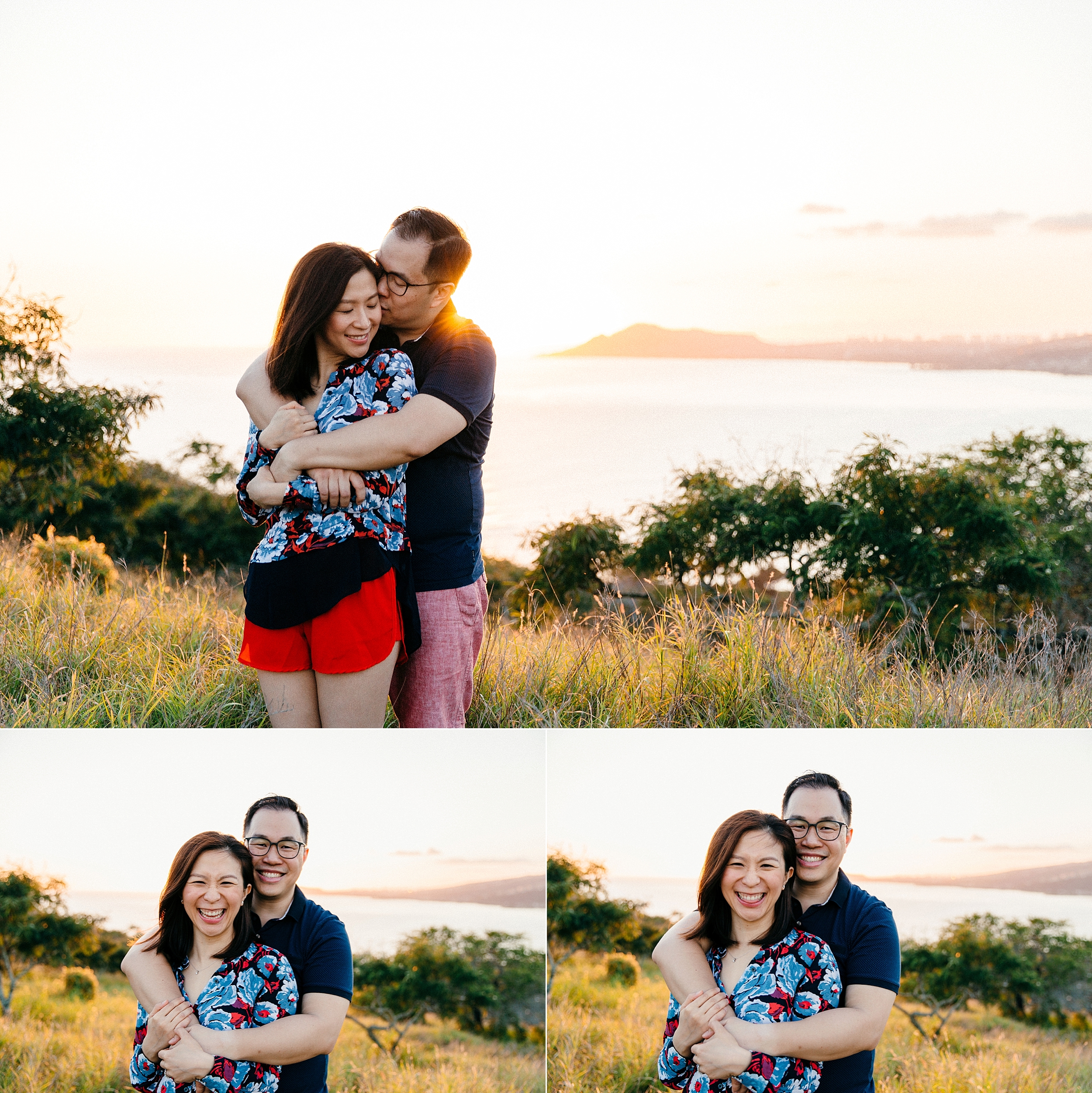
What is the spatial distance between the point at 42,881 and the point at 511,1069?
5.00 ft

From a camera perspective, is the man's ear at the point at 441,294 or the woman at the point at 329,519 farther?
the man's ear at the point at 441,294

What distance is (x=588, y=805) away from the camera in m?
3.07

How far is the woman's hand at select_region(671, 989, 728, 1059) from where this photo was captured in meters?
2.72

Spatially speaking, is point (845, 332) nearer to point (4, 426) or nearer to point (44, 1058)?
point (4, 426)

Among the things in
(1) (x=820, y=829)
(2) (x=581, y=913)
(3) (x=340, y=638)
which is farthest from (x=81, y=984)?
(1) (x=820, y=829)

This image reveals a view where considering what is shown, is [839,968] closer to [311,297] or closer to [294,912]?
[294,912]

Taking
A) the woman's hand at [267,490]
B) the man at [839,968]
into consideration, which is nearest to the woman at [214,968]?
the woman's hand at [267,490]

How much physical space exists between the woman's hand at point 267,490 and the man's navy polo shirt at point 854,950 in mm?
1794

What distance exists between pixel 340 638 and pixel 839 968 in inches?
64.1

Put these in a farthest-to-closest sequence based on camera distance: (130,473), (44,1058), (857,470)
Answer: (130,473) < (857,470) < (44,1058)

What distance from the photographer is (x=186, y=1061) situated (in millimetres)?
2729

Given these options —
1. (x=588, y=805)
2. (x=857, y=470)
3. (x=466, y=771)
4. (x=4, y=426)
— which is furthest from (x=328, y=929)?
(x=4, y=426)

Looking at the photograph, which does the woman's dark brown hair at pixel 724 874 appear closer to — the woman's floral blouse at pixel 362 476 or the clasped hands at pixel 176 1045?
the woman's floral blouse at pixel 362 476

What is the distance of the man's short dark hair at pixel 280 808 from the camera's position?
9.74 feet
